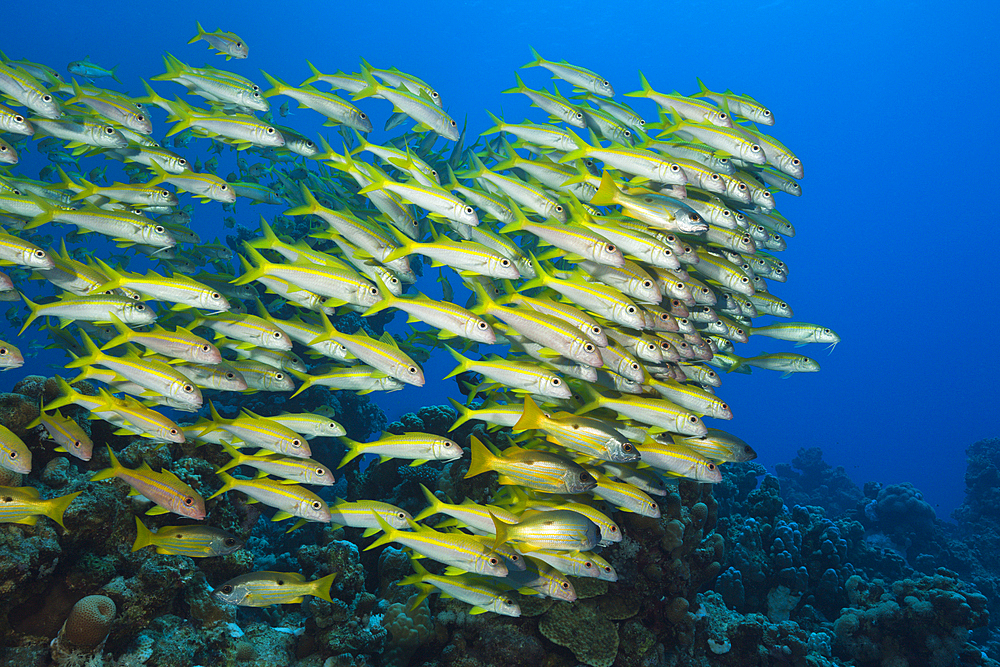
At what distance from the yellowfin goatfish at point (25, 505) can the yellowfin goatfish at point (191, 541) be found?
55 cm

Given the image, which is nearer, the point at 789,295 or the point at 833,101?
the point at 833,101

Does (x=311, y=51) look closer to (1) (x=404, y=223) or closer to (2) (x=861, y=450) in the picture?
(1) (x=404, y=223)

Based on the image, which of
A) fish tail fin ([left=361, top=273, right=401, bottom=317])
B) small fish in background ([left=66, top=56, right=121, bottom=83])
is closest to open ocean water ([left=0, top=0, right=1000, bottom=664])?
small fish in background ([left=66, top=56, right=121, bottom=83])

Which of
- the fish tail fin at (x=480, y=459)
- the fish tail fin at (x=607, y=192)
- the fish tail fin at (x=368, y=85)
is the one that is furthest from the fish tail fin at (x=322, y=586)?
the fish tail fin at (x=368, y=85)

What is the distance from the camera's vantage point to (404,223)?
16.6 feet

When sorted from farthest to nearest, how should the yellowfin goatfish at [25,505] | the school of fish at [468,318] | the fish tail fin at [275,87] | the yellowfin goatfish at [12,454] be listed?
the fish tail fin at [275,87] → the school of fish at [468,318] → the yellowfin goatfish at [12,454] → the yellowfin goatfish at [25,505]

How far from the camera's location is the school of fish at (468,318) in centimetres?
381

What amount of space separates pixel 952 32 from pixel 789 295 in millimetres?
50099

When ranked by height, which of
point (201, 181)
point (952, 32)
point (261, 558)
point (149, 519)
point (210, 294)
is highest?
point (952, 32)

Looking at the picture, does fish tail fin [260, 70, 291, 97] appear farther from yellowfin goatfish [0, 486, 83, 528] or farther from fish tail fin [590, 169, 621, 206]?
yellowfin goatfish [0, 486, 83, 528]

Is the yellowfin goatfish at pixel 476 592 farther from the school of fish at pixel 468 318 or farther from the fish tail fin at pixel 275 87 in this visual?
the fish tail fin at pixel 275 87

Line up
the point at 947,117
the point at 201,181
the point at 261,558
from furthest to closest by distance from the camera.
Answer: the point at 947,117 → the point at 261,558 → the point at 201,181

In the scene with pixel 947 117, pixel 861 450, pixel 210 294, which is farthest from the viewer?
pixel 947 117

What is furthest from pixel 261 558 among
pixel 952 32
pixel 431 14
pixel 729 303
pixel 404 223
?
pixel 952 32
